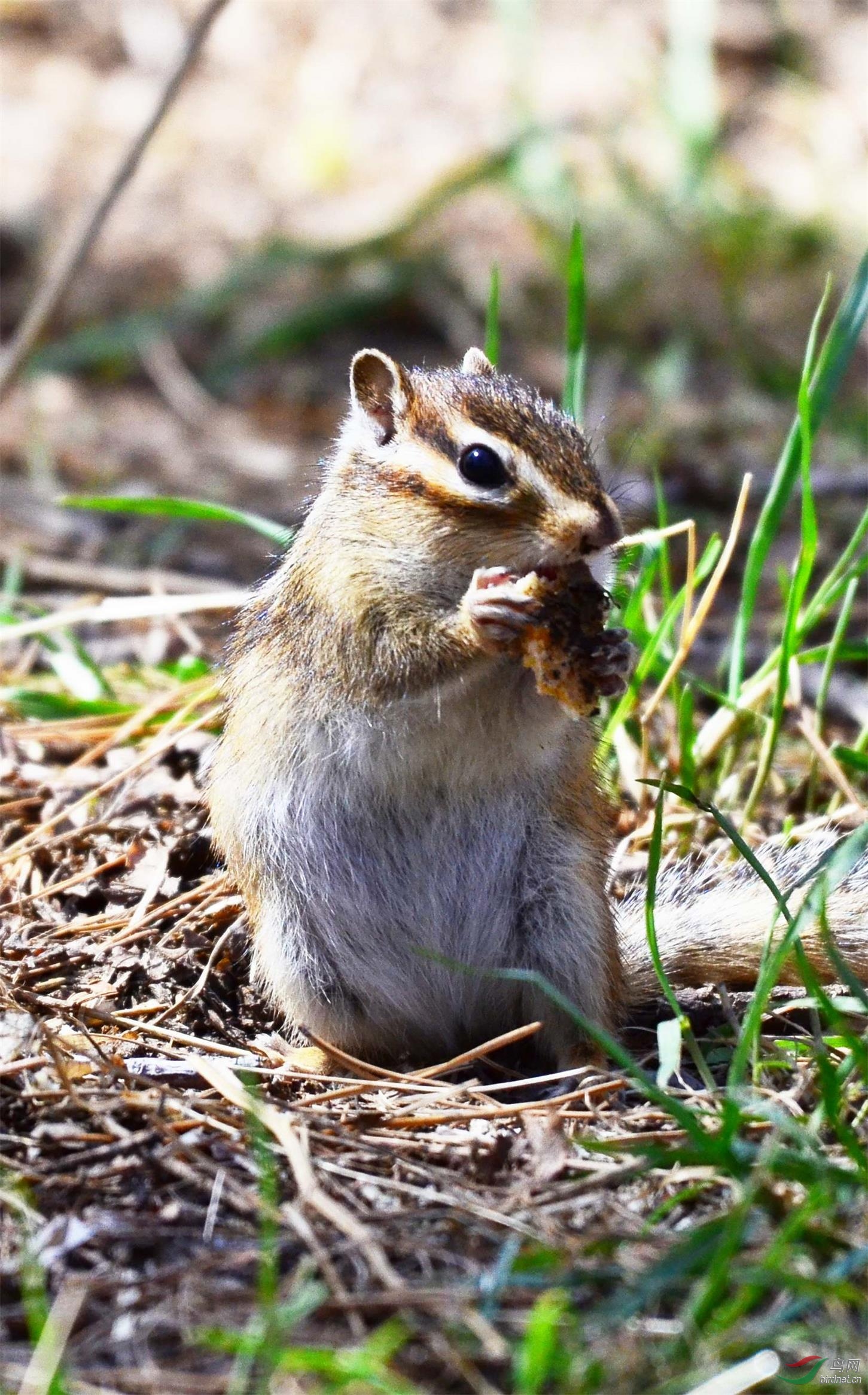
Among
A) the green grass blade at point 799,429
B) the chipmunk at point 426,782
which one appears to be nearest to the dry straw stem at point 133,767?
the chipmunk at point 426,782

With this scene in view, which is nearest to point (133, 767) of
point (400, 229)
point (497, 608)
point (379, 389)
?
point (379, 389)

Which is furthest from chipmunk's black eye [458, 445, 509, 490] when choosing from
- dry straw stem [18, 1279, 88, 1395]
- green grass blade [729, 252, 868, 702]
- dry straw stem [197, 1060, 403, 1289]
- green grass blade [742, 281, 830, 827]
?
dry straw stem [18, 1279, 88, 1395]

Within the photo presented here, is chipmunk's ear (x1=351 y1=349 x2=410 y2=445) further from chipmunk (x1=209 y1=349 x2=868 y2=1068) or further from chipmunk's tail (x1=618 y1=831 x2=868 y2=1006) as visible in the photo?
chipmunk's tail (x1=618 y1=831 x2=868 y2=1006)

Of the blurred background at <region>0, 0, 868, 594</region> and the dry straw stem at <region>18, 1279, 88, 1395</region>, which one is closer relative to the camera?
the dry straw stem at <region>18, 1279, 88, 1395</region>

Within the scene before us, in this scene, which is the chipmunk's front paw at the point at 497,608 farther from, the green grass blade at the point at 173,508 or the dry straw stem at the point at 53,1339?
the dry straw stem at the point at 53,1339

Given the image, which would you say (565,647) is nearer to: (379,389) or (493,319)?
(379,389)
